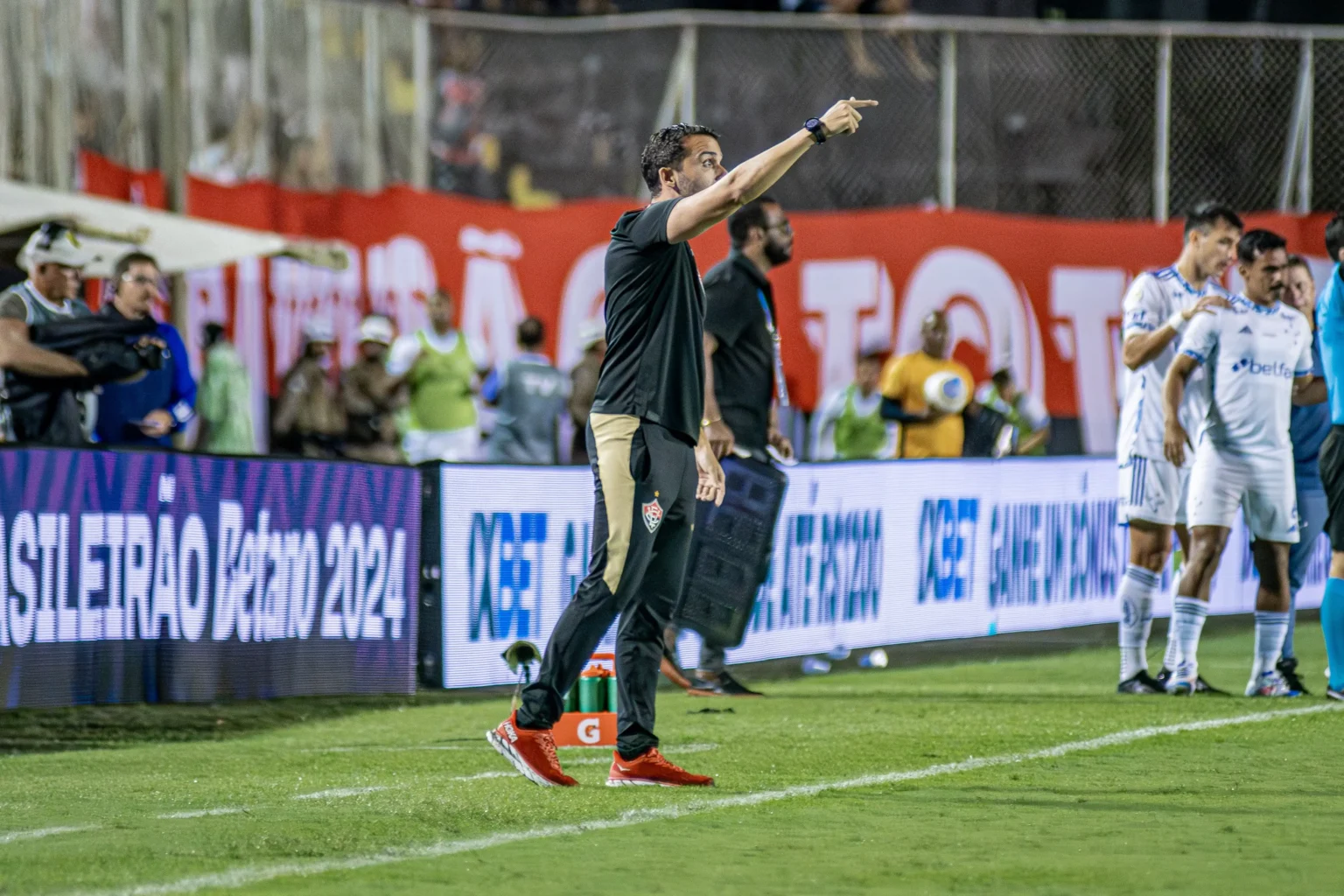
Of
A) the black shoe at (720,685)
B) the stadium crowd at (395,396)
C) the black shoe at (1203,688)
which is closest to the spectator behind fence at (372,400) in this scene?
the stadium crowd at (395,396)

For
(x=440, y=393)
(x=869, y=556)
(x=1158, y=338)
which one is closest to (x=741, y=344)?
(x=1158, y=338)

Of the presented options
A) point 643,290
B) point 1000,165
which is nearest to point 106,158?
point 1000,165

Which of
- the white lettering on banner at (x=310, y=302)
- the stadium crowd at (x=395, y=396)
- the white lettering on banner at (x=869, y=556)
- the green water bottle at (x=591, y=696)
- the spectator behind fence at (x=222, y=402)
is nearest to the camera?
the green water bottle at (x=591, y=696)

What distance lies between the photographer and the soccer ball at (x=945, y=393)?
50.2ft

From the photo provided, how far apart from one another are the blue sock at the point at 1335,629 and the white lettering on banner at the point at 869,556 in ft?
10.2

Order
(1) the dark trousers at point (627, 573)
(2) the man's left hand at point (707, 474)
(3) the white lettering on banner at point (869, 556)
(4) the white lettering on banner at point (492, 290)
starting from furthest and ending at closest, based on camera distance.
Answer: (4) the white lettering on banner at point (492, 290)
(3) the white lettering on banner at point (869, 556)
(2) the man's left hand at point (707, 474)
(1) the dark trousers at point (627, 573)

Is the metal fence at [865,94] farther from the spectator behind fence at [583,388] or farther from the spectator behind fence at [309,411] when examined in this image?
the spectator behind fence at [583,388]

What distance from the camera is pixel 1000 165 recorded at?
19.0 metres

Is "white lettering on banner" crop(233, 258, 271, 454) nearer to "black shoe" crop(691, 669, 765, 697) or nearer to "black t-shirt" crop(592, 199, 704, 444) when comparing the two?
"black shoe" crop(691, 669, 765, 697)

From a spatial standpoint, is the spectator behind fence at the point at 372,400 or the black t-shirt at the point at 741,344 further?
the spectator behind fence at the point at 372,400

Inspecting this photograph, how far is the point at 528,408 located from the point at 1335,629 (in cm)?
872

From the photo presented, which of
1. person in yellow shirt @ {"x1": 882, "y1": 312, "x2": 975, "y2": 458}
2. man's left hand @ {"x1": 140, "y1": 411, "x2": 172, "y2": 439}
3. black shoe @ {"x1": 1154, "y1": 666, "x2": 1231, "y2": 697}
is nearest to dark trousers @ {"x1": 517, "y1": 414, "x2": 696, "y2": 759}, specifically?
black shoe @ {"x1": 1154, "y1": 666, "x2": 1231, "y2": 697}

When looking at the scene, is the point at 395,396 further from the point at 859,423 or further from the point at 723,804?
the point at 723,804

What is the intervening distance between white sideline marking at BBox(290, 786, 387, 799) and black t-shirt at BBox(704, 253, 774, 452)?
413 centimetres
